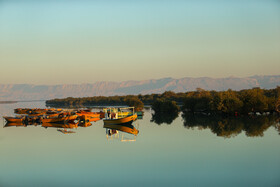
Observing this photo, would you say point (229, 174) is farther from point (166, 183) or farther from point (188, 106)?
point (188, 106)

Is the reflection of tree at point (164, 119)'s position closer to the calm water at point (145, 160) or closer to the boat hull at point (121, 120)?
the boat hull at point (121, 120)

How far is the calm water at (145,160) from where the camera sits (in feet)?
78.6

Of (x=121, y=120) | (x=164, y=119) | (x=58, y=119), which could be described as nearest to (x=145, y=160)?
(x=121, y=120)

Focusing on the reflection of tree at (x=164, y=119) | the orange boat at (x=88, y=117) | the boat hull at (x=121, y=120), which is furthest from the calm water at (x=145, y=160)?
the orange boat at (x=88, y=117)

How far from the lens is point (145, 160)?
98.8 ft

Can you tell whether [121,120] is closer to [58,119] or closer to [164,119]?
[58,119]

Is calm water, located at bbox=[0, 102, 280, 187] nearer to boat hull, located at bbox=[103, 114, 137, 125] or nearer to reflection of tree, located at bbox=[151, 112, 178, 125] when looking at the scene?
boat hull, located at bbox=[103, 114, 137, 125]

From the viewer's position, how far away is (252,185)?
2223cm

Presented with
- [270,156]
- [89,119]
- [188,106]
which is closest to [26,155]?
[270,156]

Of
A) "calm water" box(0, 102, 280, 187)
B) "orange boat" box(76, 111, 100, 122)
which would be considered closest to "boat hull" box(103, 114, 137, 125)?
"calm water" box(0, 102, 280, 187)

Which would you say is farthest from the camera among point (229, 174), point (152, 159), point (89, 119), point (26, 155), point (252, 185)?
point (89, 119)

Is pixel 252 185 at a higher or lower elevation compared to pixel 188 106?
lower

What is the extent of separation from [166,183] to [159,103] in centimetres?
7675

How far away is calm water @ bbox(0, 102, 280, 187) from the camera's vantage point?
23953 millimetres
